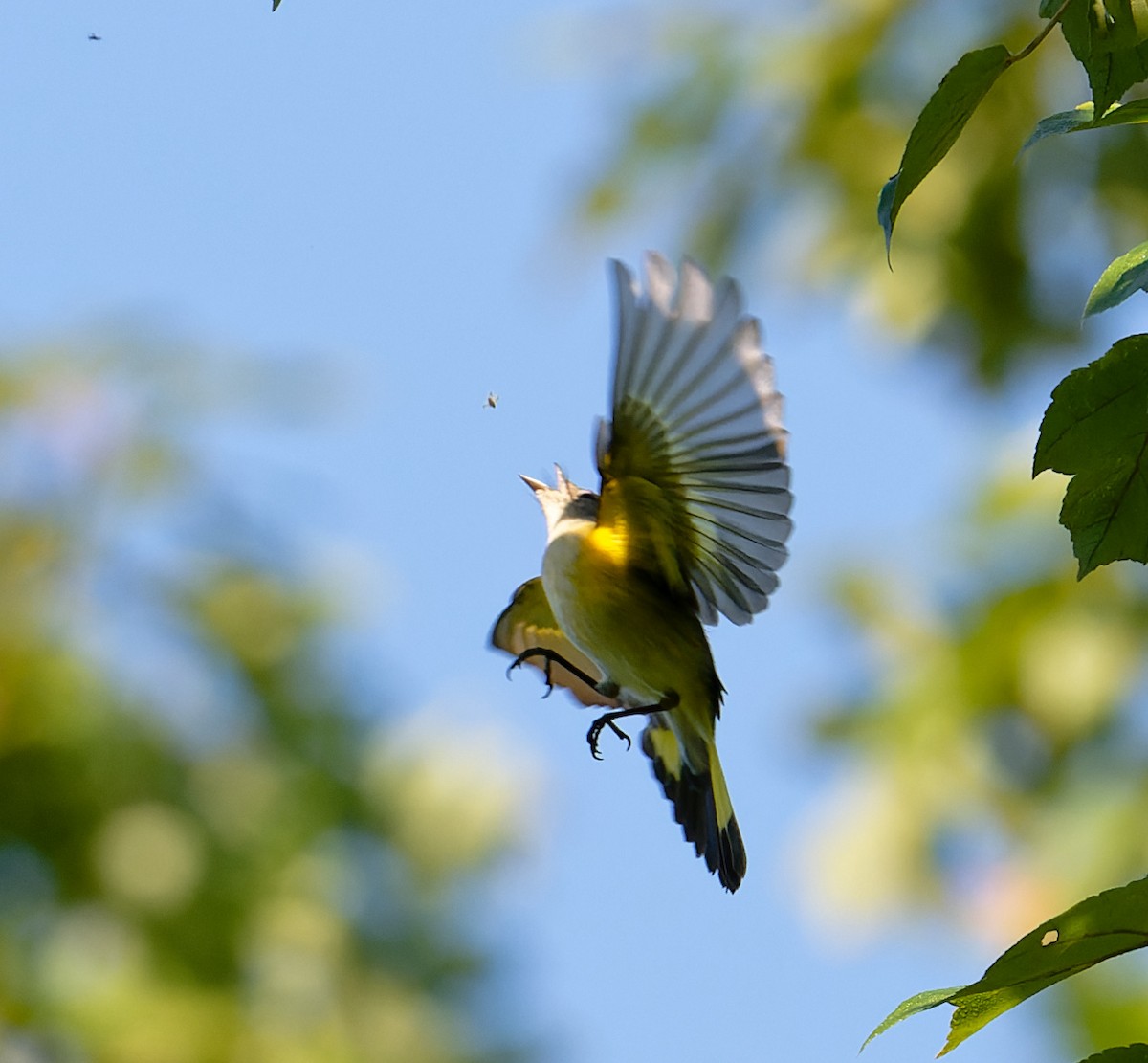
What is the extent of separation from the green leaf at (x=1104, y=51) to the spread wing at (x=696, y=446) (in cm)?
35

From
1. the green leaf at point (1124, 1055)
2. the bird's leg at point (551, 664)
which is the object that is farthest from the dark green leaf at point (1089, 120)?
the bird's leg at point (551, 664)

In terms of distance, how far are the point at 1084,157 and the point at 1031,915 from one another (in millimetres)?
2105

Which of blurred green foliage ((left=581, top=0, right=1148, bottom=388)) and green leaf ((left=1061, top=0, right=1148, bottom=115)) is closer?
green leaf ((left=1061, top=0, right=1148, bottom=115))

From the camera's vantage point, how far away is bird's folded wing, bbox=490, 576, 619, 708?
1641mm

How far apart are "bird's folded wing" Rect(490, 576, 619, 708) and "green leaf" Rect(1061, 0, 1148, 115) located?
96 cm

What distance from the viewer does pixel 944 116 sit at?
794 millimetres

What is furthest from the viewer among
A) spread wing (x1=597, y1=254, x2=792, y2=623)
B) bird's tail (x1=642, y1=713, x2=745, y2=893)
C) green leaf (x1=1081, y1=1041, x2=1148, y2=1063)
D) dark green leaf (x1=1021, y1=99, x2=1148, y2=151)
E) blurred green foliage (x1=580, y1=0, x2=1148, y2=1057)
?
blurred green foliage (x1=580, y1=0, x2=1148, y2=1057)

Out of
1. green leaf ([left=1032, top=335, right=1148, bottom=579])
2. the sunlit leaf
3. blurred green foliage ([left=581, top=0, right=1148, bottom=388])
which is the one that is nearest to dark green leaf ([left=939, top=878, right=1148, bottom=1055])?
the sunlit leaf

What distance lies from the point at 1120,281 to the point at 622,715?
0.82 metres

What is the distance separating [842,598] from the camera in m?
4.55

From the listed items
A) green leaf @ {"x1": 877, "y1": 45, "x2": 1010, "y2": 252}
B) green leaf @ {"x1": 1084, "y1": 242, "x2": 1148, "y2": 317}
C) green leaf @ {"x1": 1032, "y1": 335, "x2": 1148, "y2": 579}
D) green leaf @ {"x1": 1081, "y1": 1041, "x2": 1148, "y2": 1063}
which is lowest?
green leaf @ {"x1": 1081, "y1": 1041, "x2": 1148, "y2": 1063}

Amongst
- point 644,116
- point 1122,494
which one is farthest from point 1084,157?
point 1122,494

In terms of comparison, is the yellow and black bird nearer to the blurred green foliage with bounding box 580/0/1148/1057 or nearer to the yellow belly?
the yellow belly

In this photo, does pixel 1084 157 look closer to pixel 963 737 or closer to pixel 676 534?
pixel 963 737
